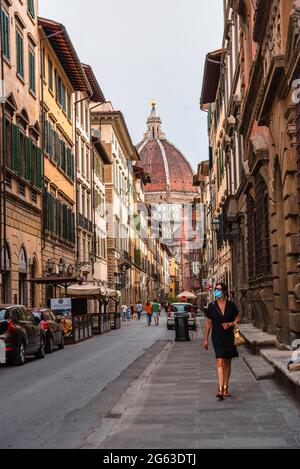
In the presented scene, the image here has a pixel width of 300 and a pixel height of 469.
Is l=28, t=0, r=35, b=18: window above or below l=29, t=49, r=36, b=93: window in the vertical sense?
above

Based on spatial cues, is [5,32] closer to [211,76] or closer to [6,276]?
[6,276]

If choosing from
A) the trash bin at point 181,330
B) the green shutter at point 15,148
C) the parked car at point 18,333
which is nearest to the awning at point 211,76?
the green shutter at point 15,148

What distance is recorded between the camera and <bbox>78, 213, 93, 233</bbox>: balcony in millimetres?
54709

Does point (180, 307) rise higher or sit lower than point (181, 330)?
higher

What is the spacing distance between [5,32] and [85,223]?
26014 mm

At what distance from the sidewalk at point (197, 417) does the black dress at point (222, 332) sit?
0.68 meters

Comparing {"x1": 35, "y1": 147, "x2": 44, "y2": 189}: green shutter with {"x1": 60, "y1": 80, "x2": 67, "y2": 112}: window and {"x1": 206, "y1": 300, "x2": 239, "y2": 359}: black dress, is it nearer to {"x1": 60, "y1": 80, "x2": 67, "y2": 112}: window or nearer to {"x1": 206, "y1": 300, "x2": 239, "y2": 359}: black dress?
{"x1": 60, "y1": 80, "x2": 67, "y2": 112}: window

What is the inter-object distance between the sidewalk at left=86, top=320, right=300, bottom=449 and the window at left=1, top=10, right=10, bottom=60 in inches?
738

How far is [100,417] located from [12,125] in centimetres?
2289

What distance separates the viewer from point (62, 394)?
1463 centimetres

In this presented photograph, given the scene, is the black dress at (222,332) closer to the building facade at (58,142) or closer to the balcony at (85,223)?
the building facade at (58,142)

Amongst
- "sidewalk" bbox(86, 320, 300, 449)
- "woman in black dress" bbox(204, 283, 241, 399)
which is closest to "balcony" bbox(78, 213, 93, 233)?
"sidewalk" bbox(86, 320, 300, 449)

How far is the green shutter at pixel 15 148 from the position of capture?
32.8 m

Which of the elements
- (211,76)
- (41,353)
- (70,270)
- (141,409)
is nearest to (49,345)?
(41,353)
